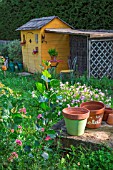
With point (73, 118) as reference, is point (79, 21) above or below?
above

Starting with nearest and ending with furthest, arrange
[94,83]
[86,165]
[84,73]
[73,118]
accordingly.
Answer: [86,165]
[73,118]
[94,83]
[84,73]

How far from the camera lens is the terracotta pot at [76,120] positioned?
360 centimetres

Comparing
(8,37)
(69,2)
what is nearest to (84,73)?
(69,2)

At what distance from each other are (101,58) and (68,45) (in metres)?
1.55

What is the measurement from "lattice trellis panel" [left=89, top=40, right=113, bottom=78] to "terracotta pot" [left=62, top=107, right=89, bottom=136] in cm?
481

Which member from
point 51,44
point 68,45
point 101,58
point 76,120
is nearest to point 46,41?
point 51,44

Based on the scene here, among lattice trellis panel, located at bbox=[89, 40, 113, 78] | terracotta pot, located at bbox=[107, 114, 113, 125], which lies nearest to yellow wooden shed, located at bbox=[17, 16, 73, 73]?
lattice trellis panel, located at bbox=[89, 40, 113, 78]

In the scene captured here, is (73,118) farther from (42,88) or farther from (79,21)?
(79,21)

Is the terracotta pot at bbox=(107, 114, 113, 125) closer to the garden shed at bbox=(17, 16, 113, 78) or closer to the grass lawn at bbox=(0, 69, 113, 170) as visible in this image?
the grass lawn at bbox=(0, 69, 113, 170)

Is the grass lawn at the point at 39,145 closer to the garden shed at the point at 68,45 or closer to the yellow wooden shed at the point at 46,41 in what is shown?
the garden shed at the point at 68,45

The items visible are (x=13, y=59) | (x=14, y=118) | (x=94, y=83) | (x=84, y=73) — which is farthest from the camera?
(x=13, y=59)

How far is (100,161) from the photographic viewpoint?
339 centimetres

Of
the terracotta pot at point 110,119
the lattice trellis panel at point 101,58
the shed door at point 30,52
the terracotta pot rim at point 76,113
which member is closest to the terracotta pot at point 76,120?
the terracotta pot rim at point 76,113

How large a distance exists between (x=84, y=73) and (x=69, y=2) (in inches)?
147
